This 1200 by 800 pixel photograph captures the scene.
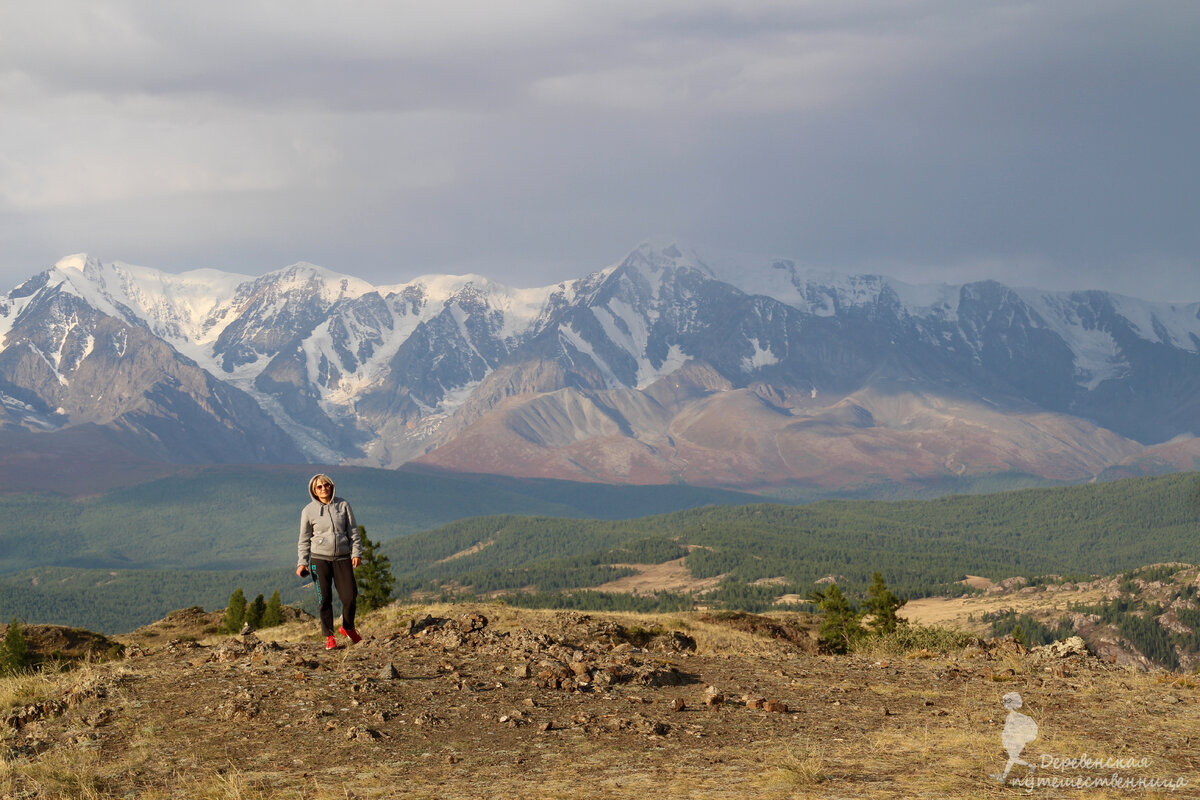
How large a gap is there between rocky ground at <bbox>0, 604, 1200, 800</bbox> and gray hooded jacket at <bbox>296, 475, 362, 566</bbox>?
2.46 meters

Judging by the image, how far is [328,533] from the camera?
2506 cm

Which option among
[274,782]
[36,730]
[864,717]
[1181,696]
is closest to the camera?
[274,782]

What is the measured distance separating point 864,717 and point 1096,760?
4708 millimetres

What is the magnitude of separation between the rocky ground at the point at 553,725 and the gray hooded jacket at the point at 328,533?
2.46 metres

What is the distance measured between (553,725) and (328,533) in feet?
29.0

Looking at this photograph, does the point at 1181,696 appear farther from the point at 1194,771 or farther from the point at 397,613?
the point at 397,613

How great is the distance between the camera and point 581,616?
121 feet

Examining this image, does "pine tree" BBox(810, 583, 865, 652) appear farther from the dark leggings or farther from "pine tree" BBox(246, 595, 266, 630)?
the dark leggings

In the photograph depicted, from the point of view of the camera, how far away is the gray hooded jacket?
81.9 ft

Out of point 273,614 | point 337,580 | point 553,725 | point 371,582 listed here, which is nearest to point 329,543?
point 337,580

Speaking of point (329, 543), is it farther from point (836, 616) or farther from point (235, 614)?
point (836, 616)

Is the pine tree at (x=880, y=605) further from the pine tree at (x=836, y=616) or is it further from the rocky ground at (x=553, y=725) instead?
the rocky ground at (x=553, y=725)

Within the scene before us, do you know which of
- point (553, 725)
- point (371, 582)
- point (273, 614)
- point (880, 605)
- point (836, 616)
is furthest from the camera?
point (371, 582)

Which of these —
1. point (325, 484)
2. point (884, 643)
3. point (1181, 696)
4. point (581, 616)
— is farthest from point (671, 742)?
point (884, 643)
